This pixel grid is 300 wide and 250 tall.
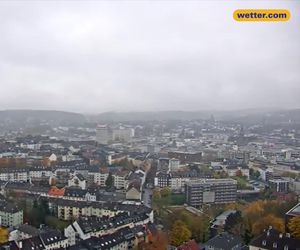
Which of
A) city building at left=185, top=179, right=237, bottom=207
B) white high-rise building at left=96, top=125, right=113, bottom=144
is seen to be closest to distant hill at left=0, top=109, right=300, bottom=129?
white high-rise building at left=96, top=125, right=113, bottom=144

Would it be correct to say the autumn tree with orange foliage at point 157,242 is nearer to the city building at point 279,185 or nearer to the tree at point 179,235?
the tree at point 179,235

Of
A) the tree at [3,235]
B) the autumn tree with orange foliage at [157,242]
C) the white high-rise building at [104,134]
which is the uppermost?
the white high-rise building at [104,134]

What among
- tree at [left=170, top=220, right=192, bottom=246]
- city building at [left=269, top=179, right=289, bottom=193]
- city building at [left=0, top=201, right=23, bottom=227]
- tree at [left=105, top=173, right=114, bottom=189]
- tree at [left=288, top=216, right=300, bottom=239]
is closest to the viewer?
tree at [left=288, top=216, right=300, bottom=239]

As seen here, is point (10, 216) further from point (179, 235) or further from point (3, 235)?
point (179, 235)

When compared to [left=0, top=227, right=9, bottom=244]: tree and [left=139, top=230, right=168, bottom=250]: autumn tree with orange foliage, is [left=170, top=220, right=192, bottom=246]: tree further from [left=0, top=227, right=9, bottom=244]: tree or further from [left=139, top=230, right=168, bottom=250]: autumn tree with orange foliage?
[left=0, top=227, right=9, bottom=244]: tree

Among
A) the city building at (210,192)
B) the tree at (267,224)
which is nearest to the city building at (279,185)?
the city building at (210,192)

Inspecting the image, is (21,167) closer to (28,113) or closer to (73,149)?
(73,149)

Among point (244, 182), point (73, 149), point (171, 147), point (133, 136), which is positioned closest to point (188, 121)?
point (133, 136)

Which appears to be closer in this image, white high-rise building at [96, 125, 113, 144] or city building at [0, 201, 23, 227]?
city building at [0, 201, 23, 227]

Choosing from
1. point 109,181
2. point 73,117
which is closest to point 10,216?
point 109,181
